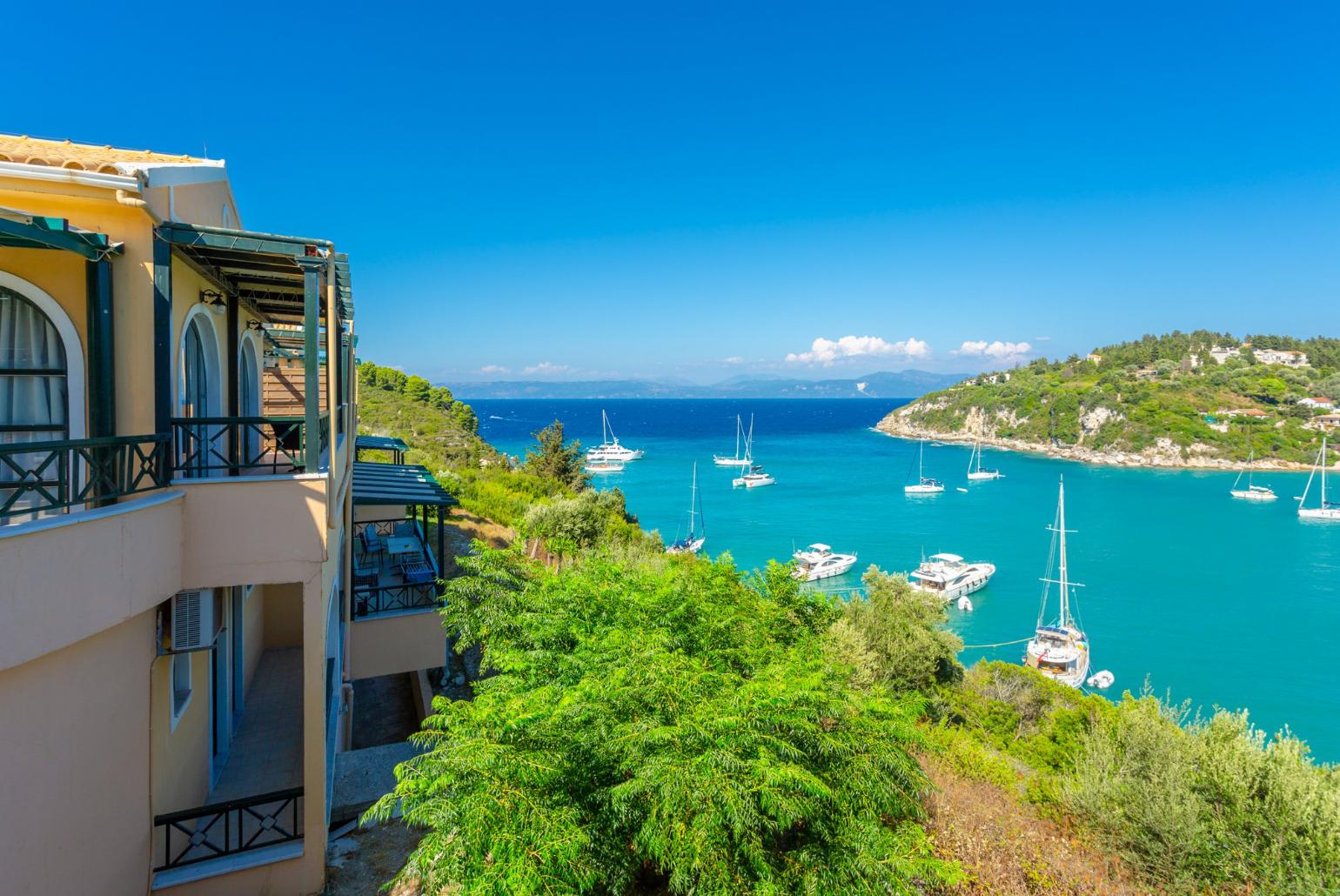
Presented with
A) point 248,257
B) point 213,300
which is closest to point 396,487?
point 213,300

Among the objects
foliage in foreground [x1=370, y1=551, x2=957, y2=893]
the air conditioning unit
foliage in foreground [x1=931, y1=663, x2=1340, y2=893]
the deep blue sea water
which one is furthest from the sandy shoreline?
the air conditioning unit

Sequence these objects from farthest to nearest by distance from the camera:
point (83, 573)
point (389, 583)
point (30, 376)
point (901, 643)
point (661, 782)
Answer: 1. point (901, 643)
2. point (389, 583)
3. point (30, 376)
4. point (661, 782)
5. point (83, 573)

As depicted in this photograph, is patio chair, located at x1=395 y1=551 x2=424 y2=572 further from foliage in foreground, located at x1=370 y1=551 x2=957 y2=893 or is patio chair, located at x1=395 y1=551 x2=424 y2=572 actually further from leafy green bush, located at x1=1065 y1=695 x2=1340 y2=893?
leafy green bush, located at x1=1065 y1=695 x2=1340 y2=893

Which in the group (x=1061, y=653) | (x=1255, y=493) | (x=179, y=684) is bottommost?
(x=1061, y=653)

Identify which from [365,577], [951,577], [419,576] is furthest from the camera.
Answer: [951,577]

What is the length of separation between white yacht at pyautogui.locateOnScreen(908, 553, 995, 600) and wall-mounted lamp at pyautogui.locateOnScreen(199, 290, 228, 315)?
36.3m

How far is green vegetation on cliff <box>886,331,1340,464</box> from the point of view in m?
86.9

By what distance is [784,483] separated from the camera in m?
79.6

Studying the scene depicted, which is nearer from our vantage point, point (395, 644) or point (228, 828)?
point (228, 828)

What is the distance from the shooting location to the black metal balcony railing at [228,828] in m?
5.70

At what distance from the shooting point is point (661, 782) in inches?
179

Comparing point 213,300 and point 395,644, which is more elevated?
point 213,300

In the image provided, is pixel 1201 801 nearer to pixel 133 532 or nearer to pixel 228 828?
pixel 228 828

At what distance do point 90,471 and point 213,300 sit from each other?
3.40 m
